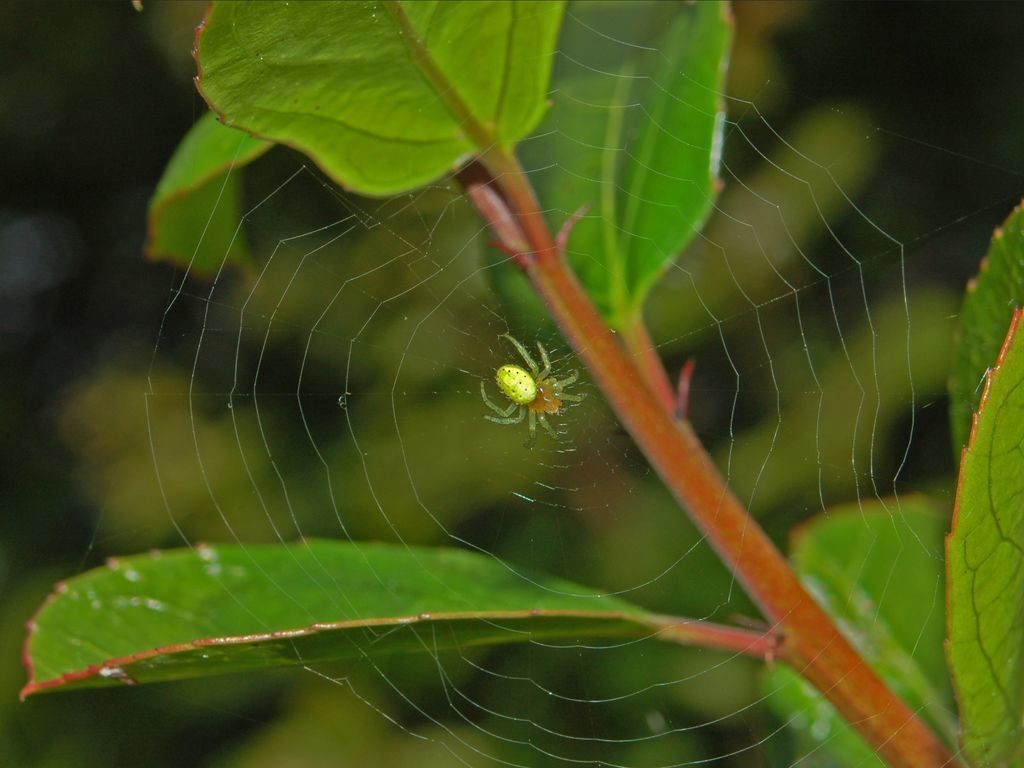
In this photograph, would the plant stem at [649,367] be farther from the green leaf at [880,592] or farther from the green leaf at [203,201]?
the green leaf at [880,592]

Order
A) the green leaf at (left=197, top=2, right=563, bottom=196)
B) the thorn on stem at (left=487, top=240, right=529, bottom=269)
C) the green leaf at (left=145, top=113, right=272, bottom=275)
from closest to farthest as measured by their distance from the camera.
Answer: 1. the green leaf at (left=197, top=2, right=563, bottom=196)
2. the thorn on stem at (left=487, top=240, right=529, bottom=269)
3. the green leaf at (left=145, top=113, right=272, bottom=275)

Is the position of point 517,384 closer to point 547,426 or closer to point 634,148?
point 547,426

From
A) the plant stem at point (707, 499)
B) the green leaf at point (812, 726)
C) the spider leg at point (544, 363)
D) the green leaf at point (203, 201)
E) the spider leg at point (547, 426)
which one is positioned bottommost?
the green leaf at point (812, 726)

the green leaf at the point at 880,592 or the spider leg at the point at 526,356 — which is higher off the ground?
the spider leg at the point at 526,356

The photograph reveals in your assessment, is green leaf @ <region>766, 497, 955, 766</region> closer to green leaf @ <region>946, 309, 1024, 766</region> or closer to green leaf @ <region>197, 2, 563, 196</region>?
green leaf @ <region>946, 309, 1024, 766</region>

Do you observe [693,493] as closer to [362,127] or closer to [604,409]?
[362,127]

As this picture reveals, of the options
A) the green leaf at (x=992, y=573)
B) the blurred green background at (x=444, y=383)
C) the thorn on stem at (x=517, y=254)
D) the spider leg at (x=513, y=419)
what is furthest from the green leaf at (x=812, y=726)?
the spider leg at (x=513, y=419)

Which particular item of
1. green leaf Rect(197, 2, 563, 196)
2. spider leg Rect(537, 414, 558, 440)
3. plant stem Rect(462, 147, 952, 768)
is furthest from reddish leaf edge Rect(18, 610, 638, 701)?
spider leg Rect(537, 414, 558, 440)
